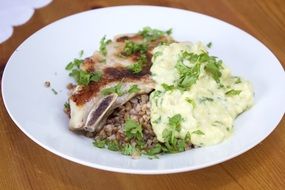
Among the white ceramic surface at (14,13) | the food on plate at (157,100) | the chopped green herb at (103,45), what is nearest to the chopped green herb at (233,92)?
the food on plate at (157,100)

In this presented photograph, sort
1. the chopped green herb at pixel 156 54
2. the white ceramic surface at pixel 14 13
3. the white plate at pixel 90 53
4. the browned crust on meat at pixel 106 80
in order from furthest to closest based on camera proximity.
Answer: the white ceramic surface at pixel 14 13
the chopped green herb at pixel 156 54
the browned crust on meat at pixel 106 80
the white plate at pixel 90 53

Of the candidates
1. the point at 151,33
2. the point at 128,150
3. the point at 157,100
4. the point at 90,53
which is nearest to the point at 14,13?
the point at 90,53

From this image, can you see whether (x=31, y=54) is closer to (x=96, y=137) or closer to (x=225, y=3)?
(x=96, y=137)

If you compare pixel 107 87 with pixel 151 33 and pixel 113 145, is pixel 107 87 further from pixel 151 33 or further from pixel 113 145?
pixel 151 33

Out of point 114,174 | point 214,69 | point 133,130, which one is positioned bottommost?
point 114,174

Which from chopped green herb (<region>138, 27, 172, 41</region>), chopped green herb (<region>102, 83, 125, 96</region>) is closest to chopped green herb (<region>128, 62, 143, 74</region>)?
chopped green herb (<region>102, 83, 125, 96</region>)

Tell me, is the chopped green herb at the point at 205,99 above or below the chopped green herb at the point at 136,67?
above

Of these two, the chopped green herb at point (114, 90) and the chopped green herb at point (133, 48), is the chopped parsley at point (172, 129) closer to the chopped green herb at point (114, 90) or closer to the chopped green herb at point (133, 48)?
the chopped green herb at point (114, 90)

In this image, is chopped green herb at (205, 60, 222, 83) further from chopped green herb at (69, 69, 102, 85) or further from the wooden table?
chopped green herb at (69, 69, 102, 85)
